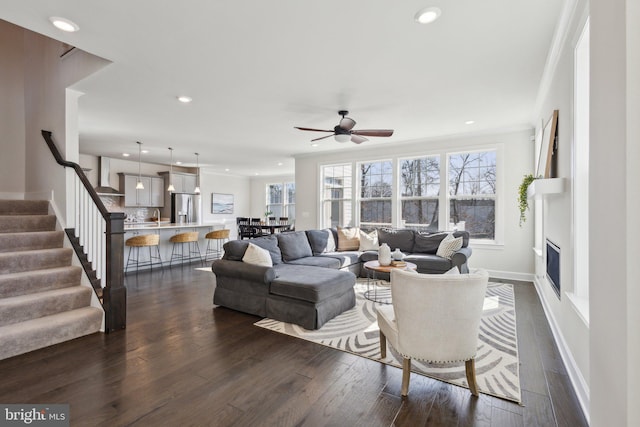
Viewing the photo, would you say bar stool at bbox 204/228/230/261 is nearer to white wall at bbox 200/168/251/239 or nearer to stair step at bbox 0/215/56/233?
white wall at bbox 200/168/251/239

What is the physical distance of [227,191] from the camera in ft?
38.0

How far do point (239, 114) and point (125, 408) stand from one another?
155 inches

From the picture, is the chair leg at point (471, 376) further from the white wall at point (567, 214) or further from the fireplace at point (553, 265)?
the fireplace at point (553, 265)

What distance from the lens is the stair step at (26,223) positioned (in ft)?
11.6

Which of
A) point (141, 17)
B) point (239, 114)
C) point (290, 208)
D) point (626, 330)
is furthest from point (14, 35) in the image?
point (290, 208)

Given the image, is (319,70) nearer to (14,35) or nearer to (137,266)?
(14,35)

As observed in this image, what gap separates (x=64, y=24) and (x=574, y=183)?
4135 millimetres

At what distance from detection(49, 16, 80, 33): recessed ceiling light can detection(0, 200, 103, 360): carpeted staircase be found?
228 centimetres

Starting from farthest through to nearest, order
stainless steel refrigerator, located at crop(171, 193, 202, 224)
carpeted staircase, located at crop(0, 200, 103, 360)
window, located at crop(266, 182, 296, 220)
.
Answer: window, located at crop(266, 182, 296, 220) → stainless steel refrigerator, located at crop(171, 193, 202, 224) → carpeted staircase, located at crop(0, 200, 103, 360)

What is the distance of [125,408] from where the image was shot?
1.95 meters

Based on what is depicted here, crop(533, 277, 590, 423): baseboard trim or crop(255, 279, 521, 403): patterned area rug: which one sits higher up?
crop(533, 277, 590, 423): baseboard trim

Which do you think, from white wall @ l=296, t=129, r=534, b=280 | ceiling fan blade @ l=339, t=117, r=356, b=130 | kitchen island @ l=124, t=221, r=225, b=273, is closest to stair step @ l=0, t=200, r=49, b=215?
kitchen island @ l=124, t=221, r=225, b=273

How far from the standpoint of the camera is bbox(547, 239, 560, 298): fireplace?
2.87m

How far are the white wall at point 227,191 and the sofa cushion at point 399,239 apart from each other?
6277mm
